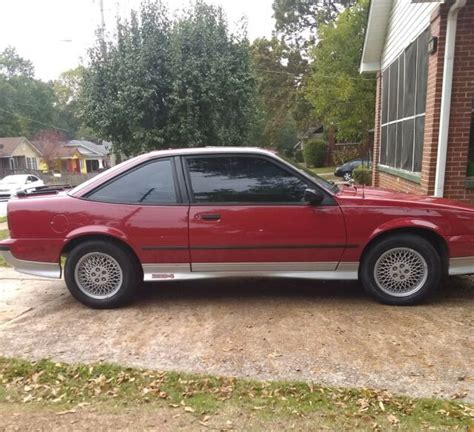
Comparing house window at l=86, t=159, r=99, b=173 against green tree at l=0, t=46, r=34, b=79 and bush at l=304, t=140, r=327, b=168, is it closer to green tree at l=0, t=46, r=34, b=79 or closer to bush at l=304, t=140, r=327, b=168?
green tree at l=0, t=46, r=34, b=79

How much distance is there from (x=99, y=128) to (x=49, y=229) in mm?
10064

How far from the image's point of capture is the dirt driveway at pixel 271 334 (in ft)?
11.1

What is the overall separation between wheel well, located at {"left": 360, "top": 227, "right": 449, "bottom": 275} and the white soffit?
7.51 metres

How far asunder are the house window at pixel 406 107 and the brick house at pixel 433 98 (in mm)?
15

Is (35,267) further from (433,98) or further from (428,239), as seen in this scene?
(433,98)

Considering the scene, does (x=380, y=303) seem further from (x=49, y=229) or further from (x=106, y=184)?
(x=49, y=229)

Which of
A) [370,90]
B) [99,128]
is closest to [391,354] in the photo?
[99,128]

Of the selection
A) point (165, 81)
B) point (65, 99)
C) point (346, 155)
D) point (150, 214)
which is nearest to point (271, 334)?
point (150, 214)

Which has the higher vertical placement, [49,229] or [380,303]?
[49,229]

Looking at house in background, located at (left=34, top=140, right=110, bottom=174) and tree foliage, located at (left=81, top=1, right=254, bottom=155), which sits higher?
tree foliage, located at (left=81, top=1, right=254, bottom=155)

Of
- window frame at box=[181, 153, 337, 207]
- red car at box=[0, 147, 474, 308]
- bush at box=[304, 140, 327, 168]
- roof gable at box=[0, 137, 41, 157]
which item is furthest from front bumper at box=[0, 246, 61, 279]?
roof gable at box=[0, 137, 41, 157]

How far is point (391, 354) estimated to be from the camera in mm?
3605

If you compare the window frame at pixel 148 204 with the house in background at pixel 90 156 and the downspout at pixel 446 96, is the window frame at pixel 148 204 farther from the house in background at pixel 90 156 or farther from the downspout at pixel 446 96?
the house in background at pixel 90 156

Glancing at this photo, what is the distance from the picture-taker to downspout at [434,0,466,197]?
20.4 feet
